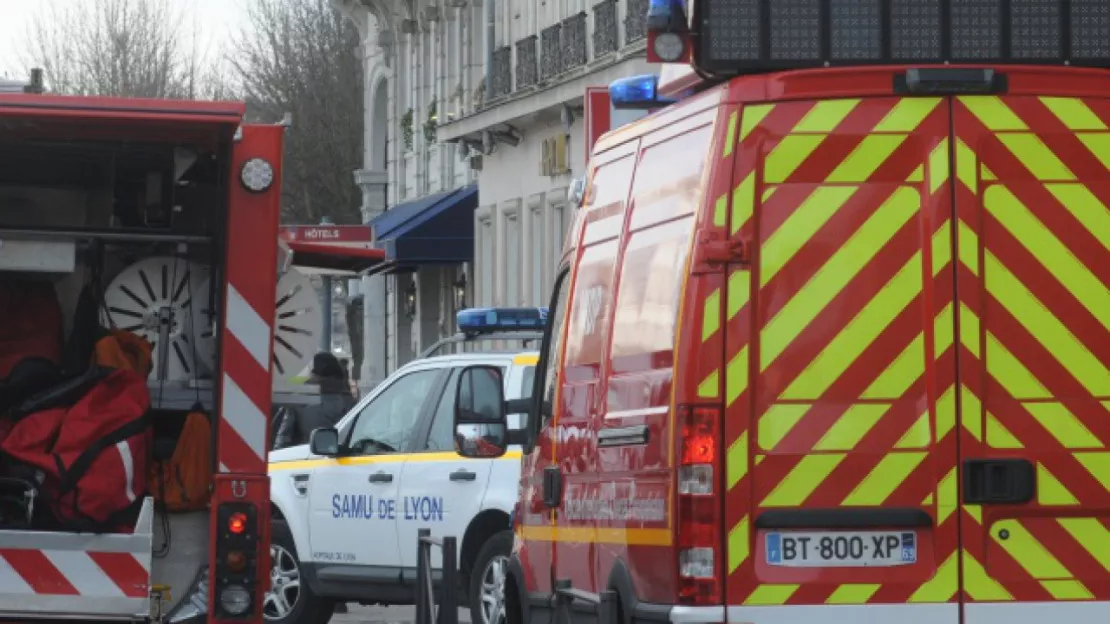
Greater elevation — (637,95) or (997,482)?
(637,95)

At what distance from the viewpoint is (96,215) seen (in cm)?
957

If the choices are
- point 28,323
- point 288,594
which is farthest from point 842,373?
point 288,594

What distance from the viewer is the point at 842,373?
7605 mm

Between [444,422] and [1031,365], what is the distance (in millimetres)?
7946

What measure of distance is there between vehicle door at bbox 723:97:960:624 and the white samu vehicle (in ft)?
21.9

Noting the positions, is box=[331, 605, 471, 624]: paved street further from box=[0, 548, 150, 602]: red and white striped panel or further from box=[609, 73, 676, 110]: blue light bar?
box=[0, 548, 150, 602]: red and white striped panel

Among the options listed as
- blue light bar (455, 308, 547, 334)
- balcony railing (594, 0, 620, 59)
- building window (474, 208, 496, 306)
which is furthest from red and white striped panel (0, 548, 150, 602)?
building window (474, 208, 496, 306)

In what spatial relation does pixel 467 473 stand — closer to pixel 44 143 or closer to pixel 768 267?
pixel 44 143

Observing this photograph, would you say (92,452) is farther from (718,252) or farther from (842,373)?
(842,373)

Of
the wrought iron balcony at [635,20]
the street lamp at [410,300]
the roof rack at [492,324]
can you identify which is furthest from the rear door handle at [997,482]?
the street lamp at [410,300]

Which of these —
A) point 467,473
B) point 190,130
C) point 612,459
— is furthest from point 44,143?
point 467,473

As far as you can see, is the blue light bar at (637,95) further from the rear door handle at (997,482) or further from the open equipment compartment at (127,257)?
the rear door handle at (997,482)

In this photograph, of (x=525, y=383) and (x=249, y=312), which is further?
(x=525, y=383)

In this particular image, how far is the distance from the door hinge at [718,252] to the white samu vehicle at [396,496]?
6.74 m
